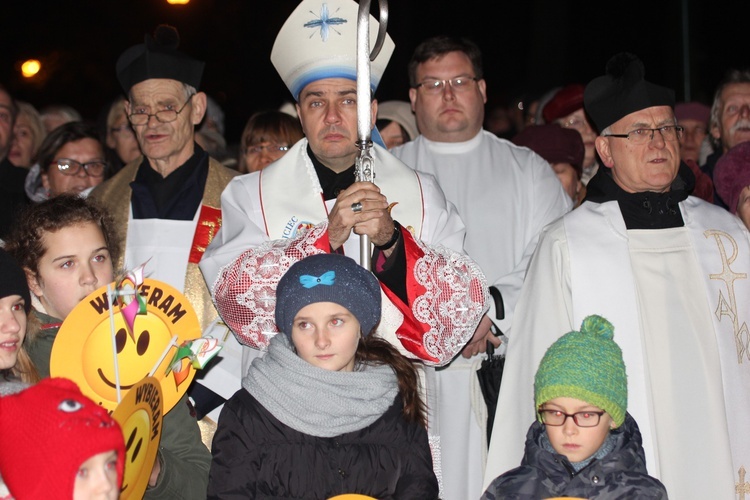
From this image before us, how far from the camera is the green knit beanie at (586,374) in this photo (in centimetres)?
384

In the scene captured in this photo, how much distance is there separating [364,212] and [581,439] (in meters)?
1.16

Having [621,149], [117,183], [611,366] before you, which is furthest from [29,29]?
[611,366]

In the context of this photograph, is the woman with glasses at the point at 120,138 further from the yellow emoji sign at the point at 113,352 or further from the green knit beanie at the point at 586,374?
the green knit beanie at the point at 586,374

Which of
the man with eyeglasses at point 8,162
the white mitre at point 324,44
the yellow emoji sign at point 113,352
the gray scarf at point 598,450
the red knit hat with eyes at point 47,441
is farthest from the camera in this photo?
the man with eyeglasses at point 8,162

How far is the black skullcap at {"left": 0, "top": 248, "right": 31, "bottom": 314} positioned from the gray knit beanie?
848mm

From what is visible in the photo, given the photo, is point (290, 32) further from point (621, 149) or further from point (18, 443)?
point (18, 443)

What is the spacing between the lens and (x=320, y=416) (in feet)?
12.3

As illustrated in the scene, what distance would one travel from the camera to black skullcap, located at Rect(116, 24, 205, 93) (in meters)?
5.83

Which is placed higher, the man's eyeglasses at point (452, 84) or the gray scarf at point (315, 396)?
the man's eyeglasses at point (452, 84)

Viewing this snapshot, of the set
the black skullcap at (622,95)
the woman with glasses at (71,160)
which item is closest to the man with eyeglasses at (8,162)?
the woman with glasses at (71,160)

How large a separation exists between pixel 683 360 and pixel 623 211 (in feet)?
2.25

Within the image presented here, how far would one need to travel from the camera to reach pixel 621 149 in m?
4.90

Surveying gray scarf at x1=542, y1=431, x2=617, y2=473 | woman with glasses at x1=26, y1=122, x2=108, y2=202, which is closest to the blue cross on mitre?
woman with glasses at x1=26, y1=122, x2=108, y2=202

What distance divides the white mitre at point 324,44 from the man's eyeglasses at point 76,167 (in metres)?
1.79
